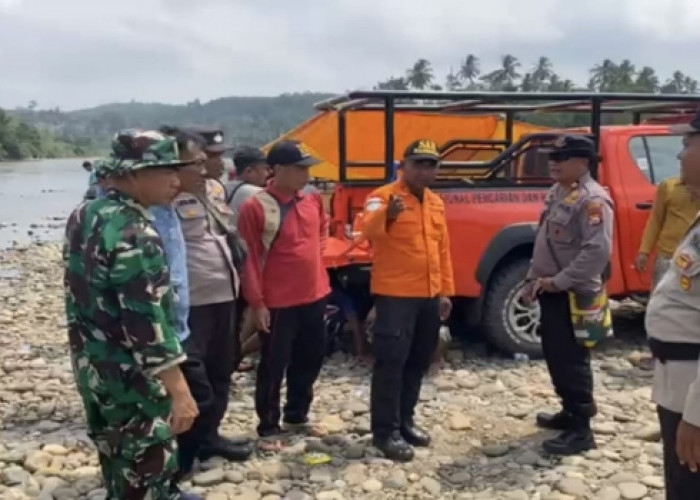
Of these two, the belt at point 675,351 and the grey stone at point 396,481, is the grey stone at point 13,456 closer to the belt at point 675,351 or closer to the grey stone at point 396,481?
the grey stone at point 396,481

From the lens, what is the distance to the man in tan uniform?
2.70m

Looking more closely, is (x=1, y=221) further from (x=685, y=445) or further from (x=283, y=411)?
(x=685, y=445)

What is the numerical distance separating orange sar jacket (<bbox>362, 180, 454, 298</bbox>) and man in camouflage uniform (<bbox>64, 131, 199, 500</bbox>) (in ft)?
5.12

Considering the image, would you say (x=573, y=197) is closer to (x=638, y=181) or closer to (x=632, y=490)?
(x=632, y=490)

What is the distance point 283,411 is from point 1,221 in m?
28.0

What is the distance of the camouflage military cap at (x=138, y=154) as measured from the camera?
3.28 meters

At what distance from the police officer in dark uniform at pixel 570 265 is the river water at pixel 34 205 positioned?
66.1ft

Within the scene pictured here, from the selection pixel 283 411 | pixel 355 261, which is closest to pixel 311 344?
pixel 283 411

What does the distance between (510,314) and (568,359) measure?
1870 mm

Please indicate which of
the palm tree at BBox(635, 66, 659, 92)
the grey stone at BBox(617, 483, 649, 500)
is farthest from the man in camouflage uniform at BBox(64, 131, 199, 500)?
the palm tree at BBox(635, 66, 659, 92)

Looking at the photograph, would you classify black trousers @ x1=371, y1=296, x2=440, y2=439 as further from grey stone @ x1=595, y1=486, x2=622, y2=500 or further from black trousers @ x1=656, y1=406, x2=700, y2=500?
black trousers @ x1=656, y1=406, x2=700, y2=500

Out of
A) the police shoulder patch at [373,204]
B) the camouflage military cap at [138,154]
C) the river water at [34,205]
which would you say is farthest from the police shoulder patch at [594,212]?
the river water at [34,205]

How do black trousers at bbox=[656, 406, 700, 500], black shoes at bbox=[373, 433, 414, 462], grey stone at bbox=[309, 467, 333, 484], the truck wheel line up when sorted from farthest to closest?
1. the truck wheel
2. black shoes at bbox=[373, 433, 414, 462]
3. grey stone at bbox=[309, 467, 333, 484]
4. black trousers at bbox=[656, 406, 700, 500]

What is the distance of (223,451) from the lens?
486 cm
